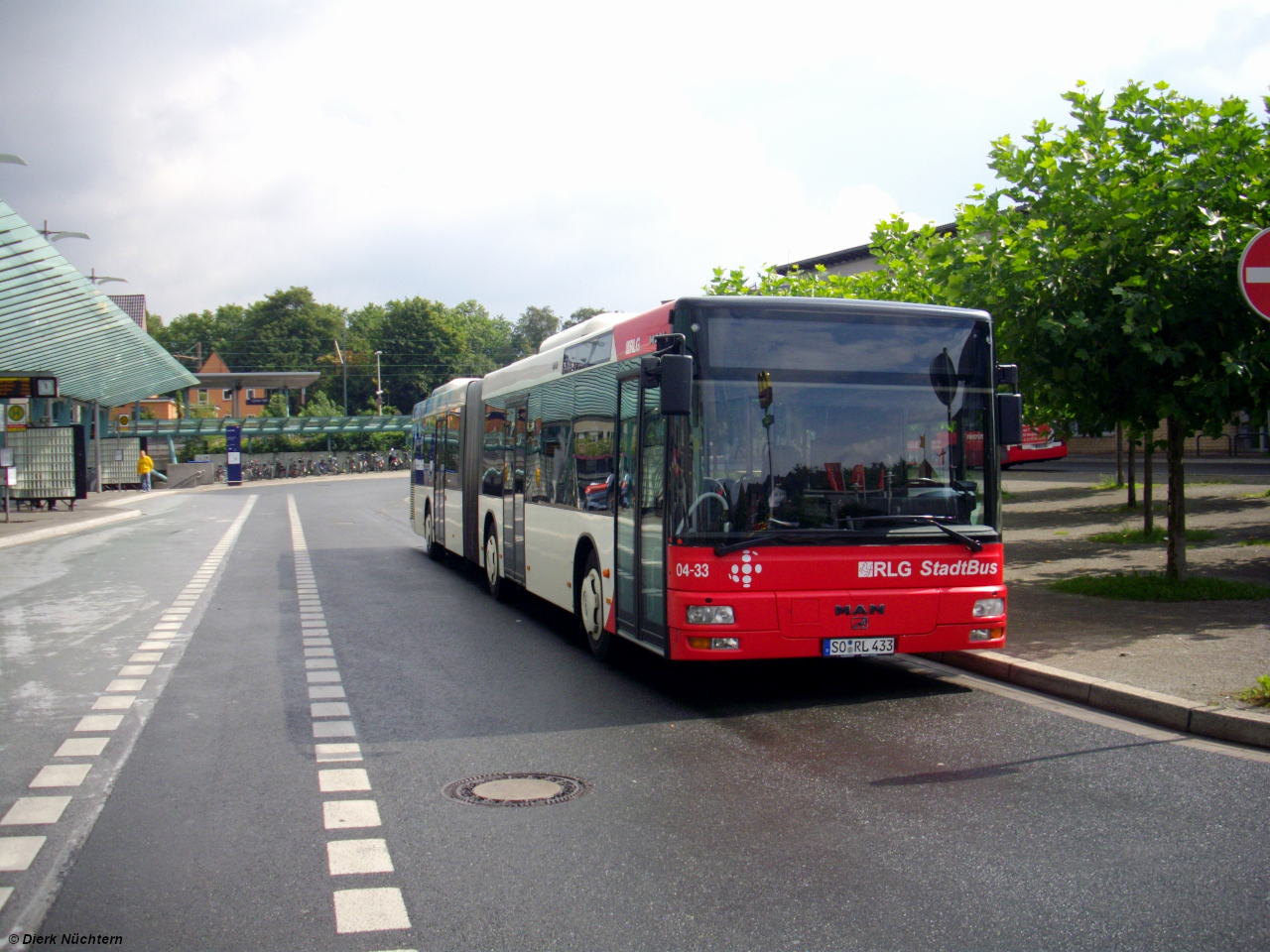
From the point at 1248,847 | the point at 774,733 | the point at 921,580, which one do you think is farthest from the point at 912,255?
the point at 1248,847

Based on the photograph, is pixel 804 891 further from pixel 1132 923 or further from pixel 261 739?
pixel 261 739

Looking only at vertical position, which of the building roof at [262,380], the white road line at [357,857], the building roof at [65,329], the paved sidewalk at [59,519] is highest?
the building roof at [262,380]

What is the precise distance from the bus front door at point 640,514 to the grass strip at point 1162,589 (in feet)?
19.6

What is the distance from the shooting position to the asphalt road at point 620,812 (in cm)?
438

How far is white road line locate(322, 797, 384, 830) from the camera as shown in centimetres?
561

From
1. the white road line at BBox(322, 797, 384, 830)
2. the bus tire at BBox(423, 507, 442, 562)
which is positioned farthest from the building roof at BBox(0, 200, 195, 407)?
the white road line at BBox(322, 797, 384, 830)

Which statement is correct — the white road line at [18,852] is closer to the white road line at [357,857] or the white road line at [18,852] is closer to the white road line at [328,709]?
the white road line at [357,857]

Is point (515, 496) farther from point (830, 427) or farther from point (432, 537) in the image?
point (432, 537)

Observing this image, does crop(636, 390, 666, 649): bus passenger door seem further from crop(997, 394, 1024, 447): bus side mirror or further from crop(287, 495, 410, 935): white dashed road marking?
crop(997, 394, 1024, 447): bus side mirror

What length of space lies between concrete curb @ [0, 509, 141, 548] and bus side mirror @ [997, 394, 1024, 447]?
2220 centimetres

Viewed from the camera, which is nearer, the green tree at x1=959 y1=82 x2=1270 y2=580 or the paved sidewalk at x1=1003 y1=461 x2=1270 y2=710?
the paved sidewalk at x1=1003 y1=461 x2=1270 y2=710

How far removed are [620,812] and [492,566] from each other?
31.6ft

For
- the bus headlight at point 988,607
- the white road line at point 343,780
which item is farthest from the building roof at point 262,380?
the white road line at point 343,780

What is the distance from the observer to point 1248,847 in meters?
5.12
